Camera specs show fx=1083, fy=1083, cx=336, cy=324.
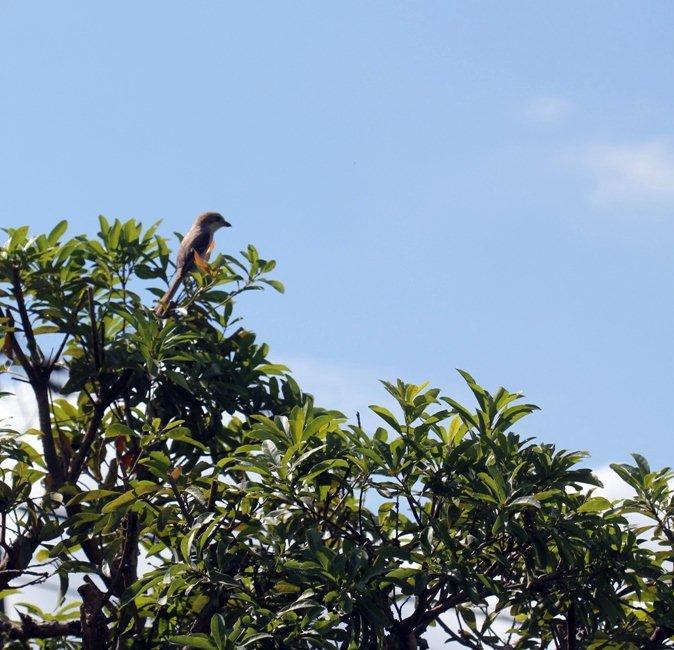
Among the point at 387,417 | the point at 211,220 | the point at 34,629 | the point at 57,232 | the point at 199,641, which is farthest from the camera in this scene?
the point at 211,220

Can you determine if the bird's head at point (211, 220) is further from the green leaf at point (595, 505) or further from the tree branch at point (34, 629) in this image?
the green leaf at point (595, 505)

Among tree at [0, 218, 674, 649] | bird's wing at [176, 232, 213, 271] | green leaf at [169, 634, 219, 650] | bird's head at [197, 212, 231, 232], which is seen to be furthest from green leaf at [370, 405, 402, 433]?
bird's head at [197, 212, 231, 232]

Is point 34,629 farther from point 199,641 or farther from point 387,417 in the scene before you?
point 387,417

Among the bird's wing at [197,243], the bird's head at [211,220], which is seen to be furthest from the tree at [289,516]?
the bird's head at [211,220]

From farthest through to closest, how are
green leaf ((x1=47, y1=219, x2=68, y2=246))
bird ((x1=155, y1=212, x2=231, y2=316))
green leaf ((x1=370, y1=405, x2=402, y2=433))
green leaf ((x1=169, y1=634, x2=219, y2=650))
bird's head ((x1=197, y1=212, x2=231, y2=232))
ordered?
bird's head ((x1=197, y1=212, x2=231, y2=232)) → bird ((x1=155, y1=212, x2=231, y2=316)) → green leaf ((x1=47, y1=219, x2=68, y2=246)) → green leaf ((x1=370, y1=405, x2=402, y2=433)) → green leaf ((x1=169, y1=634, x2=219, y2=650))

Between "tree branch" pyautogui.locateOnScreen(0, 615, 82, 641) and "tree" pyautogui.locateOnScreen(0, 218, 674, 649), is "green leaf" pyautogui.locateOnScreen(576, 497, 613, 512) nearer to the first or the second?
"tree" pyautogui.locateOnScreen(0, 218, 674, 649)

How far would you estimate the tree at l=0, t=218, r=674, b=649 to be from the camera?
14.9 ft

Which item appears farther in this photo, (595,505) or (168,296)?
(168,296)

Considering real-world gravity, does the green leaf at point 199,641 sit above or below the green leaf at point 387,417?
below

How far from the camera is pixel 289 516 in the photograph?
15.5ft

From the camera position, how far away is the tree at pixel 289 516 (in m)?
4.55

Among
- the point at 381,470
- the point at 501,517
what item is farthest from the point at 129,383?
the point at 501,517

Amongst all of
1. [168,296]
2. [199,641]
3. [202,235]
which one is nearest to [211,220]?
[202,235]

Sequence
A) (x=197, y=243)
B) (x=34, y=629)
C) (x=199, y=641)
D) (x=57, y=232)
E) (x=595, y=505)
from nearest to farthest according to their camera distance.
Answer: (x=199, y=641), (x=595, y=505), (x=34, y=629), (x=57, y=232), (x=197, y=243)
